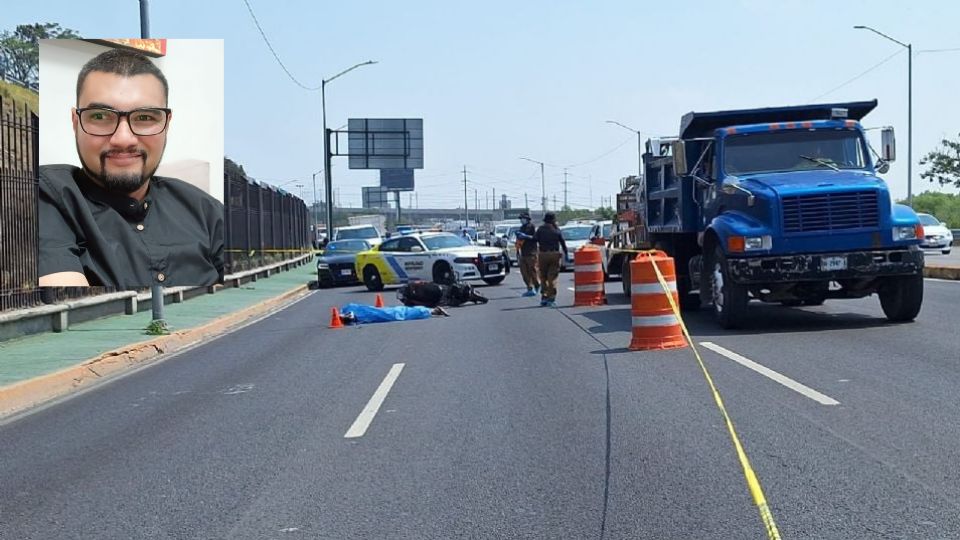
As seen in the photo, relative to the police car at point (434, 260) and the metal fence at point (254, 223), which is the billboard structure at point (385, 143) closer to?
the metal fence at point (254, 223)

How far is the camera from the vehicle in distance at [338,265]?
3353 cm

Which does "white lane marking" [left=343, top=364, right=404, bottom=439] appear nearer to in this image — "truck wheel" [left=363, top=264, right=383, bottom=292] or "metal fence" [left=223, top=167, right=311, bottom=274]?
"metal fence" [left=223, top=167, right=311, bottom=274]

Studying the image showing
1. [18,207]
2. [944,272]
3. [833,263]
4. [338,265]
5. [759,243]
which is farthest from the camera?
[338,265]

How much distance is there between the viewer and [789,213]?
14.3m

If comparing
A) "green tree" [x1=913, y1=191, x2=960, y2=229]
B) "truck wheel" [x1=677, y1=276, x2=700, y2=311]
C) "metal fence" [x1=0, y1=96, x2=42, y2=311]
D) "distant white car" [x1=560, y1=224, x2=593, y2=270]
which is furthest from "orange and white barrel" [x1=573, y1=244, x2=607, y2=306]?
"green tree" [x1=913, y1=191, x2=960, y2=229]

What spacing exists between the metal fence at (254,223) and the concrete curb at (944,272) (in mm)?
16036

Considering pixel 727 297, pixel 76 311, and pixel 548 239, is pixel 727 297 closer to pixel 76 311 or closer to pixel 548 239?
pixel 548 239

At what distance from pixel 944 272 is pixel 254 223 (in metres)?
20.3

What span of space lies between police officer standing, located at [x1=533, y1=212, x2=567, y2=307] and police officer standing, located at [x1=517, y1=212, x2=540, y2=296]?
1270 mm

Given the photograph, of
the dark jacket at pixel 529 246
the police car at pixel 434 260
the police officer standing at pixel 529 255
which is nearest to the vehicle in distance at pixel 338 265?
the police car at pixel 434 260

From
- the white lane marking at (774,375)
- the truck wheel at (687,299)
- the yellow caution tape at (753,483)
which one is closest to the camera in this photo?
the yellow caution tape at (753,483)

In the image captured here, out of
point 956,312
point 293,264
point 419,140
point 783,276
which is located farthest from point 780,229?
point 419,140

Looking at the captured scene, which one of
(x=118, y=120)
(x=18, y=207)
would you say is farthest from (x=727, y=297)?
(x=18, y=207)

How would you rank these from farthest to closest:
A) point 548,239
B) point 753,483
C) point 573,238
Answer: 1. point 573,238
2. point 548,239
3. point 753,483
